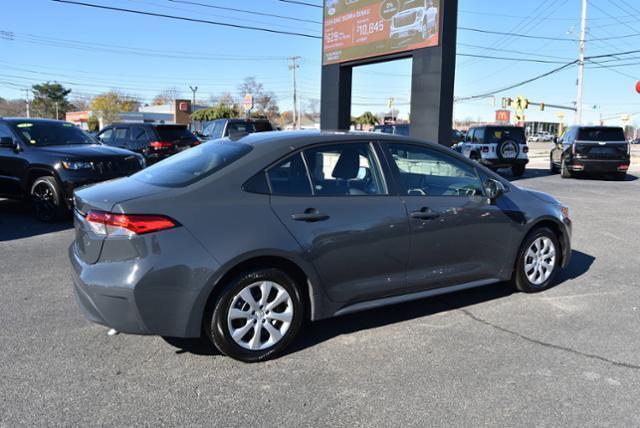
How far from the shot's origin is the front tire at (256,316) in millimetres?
3529

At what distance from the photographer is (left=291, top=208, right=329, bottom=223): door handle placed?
3701mm

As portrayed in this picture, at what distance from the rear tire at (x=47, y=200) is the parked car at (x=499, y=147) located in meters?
13.4

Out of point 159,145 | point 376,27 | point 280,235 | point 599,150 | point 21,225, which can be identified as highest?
point 376,27

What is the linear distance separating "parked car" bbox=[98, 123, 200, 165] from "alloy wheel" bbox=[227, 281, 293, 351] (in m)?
10.4

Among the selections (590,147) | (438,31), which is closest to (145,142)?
(438,31)

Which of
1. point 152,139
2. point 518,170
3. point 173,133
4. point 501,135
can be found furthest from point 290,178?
point 518,170

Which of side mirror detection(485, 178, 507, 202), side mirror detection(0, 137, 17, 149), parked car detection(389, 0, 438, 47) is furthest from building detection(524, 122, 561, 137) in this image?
side mirror detection(485, 178, 507, 202)

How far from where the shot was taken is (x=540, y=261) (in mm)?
5188

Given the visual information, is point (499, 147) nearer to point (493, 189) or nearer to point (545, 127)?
point (493, 189)

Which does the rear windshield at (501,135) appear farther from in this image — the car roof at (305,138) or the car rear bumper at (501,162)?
the car roof at (305,138)

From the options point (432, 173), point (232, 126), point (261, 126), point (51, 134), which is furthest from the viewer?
point (261, 126)

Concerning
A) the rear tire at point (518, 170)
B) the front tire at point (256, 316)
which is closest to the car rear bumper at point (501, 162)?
the rear tire at point (518, 170)

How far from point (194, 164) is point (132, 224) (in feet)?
2.91

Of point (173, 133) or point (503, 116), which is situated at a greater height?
point (503, 116)
